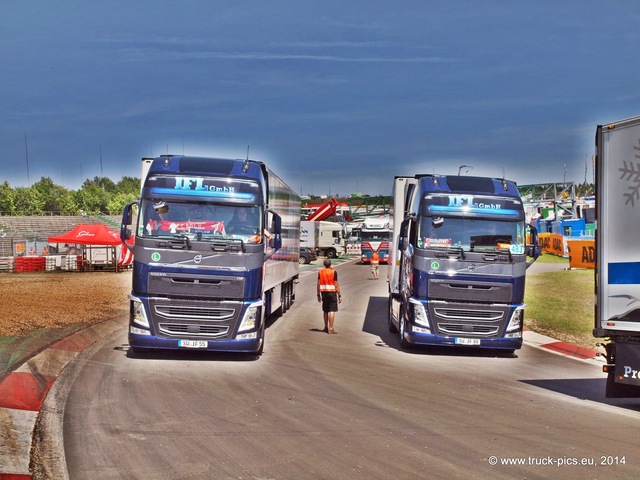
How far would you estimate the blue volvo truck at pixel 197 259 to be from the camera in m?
13.8

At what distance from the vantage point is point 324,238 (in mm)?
70562

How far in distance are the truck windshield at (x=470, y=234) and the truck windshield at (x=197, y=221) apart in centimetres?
385

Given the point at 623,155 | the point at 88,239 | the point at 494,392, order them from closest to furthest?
the point at 623,155 → the point at 494,392 → the point at 88,239

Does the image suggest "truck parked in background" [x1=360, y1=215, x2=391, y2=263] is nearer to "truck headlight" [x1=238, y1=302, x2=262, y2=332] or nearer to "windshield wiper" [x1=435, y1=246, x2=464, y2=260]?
"windshield wiper" [x1=435, y1=246, x2=464, y2=260]

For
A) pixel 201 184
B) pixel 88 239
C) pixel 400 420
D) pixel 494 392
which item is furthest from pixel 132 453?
pixel 88 239

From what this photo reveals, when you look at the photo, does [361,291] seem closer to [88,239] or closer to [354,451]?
[88,239]

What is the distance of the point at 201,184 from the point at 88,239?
31.2m

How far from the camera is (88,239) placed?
143 feet

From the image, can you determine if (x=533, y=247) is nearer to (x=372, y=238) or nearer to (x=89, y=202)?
(x=372, y=238)

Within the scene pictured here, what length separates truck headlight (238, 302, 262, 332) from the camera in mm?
14047

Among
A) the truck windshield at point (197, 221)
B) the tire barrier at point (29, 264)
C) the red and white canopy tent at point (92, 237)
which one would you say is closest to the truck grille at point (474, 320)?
the truck windshield at point (197, 221)

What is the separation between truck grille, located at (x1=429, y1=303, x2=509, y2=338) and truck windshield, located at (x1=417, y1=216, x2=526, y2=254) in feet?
4.25

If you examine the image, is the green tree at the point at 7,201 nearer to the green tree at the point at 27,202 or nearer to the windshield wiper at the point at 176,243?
the green tree at the point at 27,202

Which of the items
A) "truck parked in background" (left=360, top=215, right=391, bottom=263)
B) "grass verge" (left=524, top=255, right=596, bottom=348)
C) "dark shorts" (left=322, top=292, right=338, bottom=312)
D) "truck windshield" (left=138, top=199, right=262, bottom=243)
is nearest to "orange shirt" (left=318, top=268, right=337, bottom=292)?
"dark shorts" (left=322, top=292, right=338, bottom=312)
